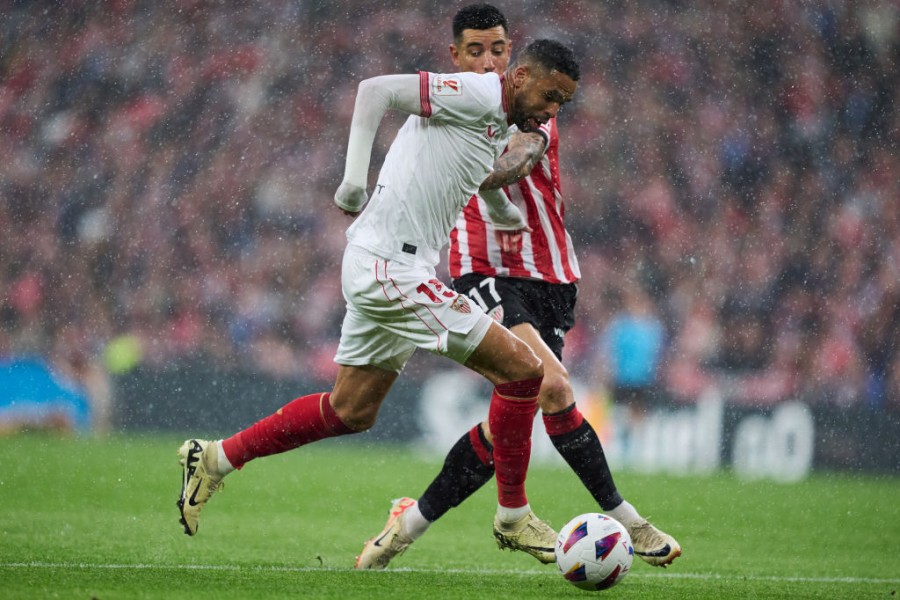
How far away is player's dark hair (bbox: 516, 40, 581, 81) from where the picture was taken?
4.14 metres

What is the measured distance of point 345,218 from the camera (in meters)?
13.3

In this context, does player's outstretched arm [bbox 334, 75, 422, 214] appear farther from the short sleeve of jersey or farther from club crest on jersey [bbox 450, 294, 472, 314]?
club crest on jersey [bbox 450, 294, 472, 314]

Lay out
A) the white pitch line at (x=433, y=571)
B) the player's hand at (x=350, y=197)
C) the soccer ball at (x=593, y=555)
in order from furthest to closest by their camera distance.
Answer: the white pitch line at (x=433, y=571)
the soccer ball at (x=593, y=555)
the player's hand at (x=350, y=197)

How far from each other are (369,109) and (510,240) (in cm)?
131

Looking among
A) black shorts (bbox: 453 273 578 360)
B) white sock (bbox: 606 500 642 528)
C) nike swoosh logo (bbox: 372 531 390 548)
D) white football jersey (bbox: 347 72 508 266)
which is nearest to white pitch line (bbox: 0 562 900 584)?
nike swoosh logo (bbox: 372 531 390 548)

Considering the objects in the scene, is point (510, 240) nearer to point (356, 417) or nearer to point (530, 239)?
point (530, 239)

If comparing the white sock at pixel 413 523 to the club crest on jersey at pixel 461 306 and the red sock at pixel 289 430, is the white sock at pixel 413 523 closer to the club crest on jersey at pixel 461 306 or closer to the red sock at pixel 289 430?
the red sock at pixel 289 430

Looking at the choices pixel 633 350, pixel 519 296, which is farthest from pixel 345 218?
pixel 519 296

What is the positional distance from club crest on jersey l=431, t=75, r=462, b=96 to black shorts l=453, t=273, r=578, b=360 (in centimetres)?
113

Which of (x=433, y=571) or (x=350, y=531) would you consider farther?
(x=350, y=531)

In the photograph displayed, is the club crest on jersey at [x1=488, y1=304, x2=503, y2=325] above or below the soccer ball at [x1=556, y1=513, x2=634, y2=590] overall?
above

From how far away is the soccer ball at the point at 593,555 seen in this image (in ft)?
13.3

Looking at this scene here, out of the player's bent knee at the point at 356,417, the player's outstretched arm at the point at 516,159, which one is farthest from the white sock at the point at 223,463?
the player's outstretched arm at the point at 516,159

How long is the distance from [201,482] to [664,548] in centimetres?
170
